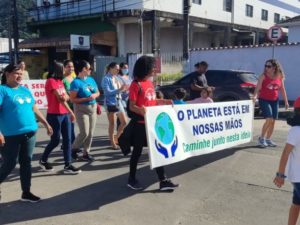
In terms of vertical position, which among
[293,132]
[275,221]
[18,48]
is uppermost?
[18,48]

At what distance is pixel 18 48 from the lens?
29.3 metres

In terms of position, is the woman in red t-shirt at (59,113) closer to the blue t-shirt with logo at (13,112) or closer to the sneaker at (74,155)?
the sneaker at (74,155)

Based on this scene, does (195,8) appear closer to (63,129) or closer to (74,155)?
(74,155)

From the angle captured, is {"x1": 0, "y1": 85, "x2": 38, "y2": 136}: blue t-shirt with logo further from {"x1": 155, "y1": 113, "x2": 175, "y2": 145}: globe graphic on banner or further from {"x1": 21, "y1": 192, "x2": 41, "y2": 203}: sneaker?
{"x1": 155, "y1": 113, "x2": 175, "y2": 145}: globe graphic on banner

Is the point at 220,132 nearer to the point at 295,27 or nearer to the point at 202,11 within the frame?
the point at 295,27

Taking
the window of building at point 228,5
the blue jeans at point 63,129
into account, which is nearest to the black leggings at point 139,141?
the blue jeans at point 63,129

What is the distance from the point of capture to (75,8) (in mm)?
28719

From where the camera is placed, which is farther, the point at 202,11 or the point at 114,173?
the point at 202,11

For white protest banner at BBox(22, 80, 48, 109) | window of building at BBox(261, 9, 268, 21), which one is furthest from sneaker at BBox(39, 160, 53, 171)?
window of building at BBox(261, 9, 268, 21)

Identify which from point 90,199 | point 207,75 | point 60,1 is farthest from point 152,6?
point 90,199

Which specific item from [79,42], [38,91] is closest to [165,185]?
[38,91]

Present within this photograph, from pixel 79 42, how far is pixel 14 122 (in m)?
20.2

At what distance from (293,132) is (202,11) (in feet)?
93.7

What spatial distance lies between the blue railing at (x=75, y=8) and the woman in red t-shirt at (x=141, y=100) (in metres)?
20.7
